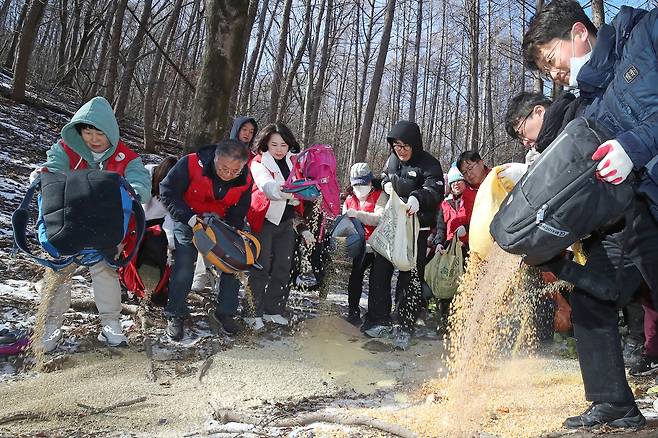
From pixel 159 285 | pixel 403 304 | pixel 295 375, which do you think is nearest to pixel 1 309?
pixel 159 285

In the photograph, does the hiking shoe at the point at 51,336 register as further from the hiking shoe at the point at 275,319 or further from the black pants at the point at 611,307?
the black pants at the point at 611,307

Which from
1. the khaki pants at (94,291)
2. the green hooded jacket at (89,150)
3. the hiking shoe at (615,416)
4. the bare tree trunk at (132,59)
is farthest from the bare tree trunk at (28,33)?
the hiking shoe at (615,416)

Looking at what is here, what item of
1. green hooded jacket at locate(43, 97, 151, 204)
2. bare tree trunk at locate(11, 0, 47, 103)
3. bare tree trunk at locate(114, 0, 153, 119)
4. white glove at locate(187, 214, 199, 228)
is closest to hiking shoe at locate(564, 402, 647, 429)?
white glove at locate(187, 214, 199, 228)

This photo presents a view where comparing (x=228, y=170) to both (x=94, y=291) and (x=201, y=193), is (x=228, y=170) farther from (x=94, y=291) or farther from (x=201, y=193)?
(x=94, y=291)

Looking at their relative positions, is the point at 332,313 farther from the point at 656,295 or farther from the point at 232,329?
the point at 656,295

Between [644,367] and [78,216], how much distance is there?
11.9 feet

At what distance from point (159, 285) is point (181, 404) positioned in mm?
1523

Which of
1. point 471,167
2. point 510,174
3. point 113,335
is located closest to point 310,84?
point 471,167

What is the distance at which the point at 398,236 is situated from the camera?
4469mm

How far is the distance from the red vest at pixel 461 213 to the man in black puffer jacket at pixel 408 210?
0.36m

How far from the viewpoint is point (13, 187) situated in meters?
7.00

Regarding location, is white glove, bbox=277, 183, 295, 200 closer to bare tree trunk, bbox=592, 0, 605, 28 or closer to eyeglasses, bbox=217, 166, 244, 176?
eyeglasses, bbox=217, 166, 244, 176

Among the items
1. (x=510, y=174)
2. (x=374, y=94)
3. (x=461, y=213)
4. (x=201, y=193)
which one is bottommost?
(x=201, y=193)

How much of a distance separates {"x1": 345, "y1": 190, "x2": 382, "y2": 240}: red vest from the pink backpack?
456 millimetres
